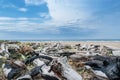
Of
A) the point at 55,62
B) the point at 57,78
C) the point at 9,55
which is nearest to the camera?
the point at 57,78

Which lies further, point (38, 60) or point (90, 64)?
point (38, 60)

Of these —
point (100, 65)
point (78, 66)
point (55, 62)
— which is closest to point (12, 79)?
point (55, 62)

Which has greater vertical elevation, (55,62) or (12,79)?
(55,62)

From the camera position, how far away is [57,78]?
782cm

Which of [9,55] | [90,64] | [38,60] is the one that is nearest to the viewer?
[90,64]

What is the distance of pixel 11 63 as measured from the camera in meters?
9.28

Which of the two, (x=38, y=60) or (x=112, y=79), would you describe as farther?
(x=38, y=60)

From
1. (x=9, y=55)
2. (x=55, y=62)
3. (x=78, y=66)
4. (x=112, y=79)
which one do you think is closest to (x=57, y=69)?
(x=55, y=62)

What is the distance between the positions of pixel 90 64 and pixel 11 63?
2914 millimetres

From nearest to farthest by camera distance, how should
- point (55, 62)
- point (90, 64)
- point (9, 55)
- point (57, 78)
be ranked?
point (57, 78)
point (55, 62)
point (90, 64)
point (9, 55)

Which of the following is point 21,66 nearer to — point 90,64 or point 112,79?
point 90,64

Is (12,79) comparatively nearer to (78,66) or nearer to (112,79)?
(78,66)

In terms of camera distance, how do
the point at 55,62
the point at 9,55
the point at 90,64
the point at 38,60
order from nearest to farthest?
the point at 55,62, the point at 90,64, the point at 38,60, the point at 9,55

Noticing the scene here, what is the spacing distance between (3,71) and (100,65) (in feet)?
11.6
